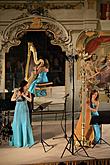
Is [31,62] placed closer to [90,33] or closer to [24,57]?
[24,57]

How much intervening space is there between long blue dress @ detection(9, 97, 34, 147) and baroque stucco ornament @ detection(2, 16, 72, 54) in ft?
5.70

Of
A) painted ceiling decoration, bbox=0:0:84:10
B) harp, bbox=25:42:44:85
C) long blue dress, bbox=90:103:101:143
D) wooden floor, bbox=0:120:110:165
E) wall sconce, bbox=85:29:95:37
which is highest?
painted ceiling decoration, bbox=0:0:84:10

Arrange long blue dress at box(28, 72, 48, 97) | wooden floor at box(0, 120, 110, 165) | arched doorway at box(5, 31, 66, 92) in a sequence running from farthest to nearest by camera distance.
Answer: arched doorway at box(5, 31, 66, 92), long blue dress at box(28, 72, 48, 97), wooden floor at box(0, 120, 110, 165)

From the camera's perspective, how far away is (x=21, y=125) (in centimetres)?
897

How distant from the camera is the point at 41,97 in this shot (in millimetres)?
10148

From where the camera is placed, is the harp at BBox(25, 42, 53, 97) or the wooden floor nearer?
the wooden floor

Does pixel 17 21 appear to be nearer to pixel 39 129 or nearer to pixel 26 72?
pixel 26 72

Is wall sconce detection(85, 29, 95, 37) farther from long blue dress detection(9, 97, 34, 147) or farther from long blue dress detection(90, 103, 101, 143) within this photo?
long blue dress detection(9, 97, 34, 147)

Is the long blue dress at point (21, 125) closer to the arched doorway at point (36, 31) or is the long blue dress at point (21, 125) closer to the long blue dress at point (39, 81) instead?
the long blue dress at point (39, 81)

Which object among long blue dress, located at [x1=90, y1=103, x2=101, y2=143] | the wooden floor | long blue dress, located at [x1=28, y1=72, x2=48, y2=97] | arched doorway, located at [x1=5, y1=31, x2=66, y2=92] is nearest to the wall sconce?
arched doorway, located at [x1=5, y1=31, x2=66, y2=92]

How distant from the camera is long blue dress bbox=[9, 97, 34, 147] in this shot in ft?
29.2

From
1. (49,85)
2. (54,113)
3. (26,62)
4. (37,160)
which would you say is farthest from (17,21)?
(37,160)

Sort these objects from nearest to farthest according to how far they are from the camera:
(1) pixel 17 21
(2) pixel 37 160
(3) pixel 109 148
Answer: (2) pixel 37 160, (3) pixel 109 148, (1) pixel 17 21

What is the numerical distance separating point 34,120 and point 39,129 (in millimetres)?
256
